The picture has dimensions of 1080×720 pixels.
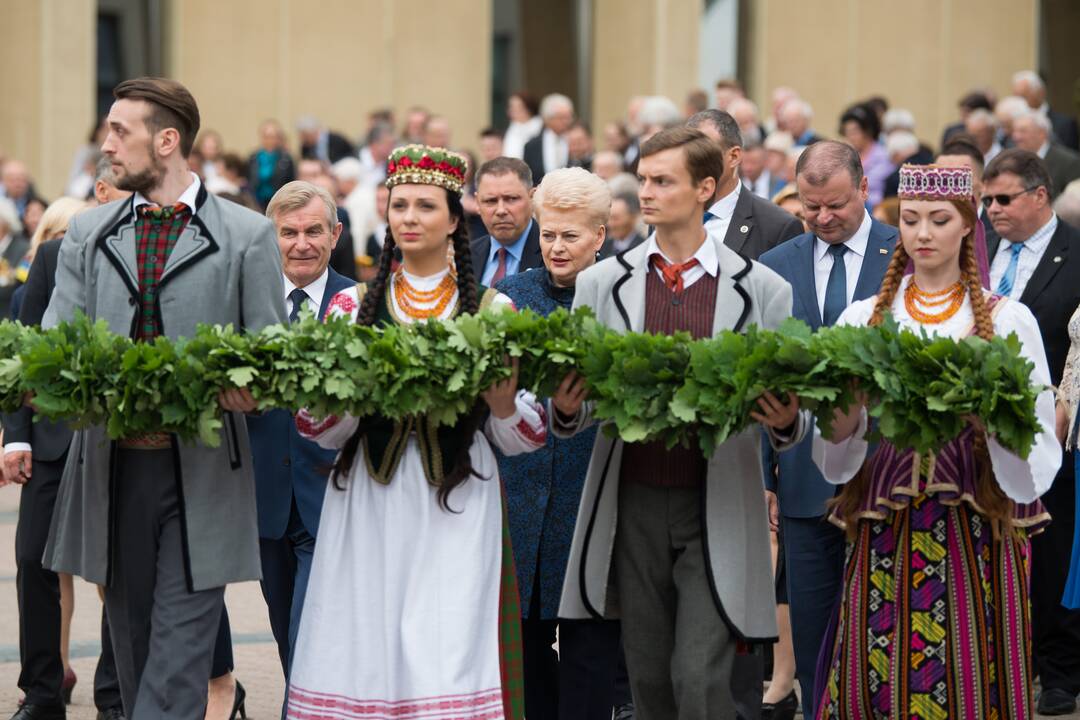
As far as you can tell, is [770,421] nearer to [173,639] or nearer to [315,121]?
[173,639]

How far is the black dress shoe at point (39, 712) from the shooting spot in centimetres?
761

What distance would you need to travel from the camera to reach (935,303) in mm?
6152

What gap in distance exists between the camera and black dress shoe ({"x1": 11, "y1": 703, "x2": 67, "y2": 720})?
7.61 m

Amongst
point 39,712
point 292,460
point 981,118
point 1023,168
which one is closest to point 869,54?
point 981,118

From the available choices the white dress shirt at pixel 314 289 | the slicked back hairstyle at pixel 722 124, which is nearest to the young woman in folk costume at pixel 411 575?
the white dress shirt at pixel 314 289

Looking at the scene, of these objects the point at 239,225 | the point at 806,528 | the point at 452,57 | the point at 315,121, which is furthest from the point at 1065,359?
the point at 452,57

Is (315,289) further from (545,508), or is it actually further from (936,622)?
(936,622)

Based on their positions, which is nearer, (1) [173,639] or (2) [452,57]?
(1) [173,639]

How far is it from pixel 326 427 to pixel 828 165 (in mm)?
2596

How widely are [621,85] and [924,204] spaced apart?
18692mm

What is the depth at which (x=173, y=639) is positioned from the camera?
19.7ft

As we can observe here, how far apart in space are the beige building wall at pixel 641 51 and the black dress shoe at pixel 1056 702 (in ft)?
52.6

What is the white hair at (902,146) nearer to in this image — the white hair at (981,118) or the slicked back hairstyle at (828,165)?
the white hair at (981,118)

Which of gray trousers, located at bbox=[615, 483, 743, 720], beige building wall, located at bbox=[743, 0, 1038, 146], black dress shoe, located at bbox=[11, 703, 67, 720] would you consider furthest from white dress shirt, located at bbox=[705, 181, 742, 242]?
beige building wall, located at bbox=[743, 0, 1038, 146]
